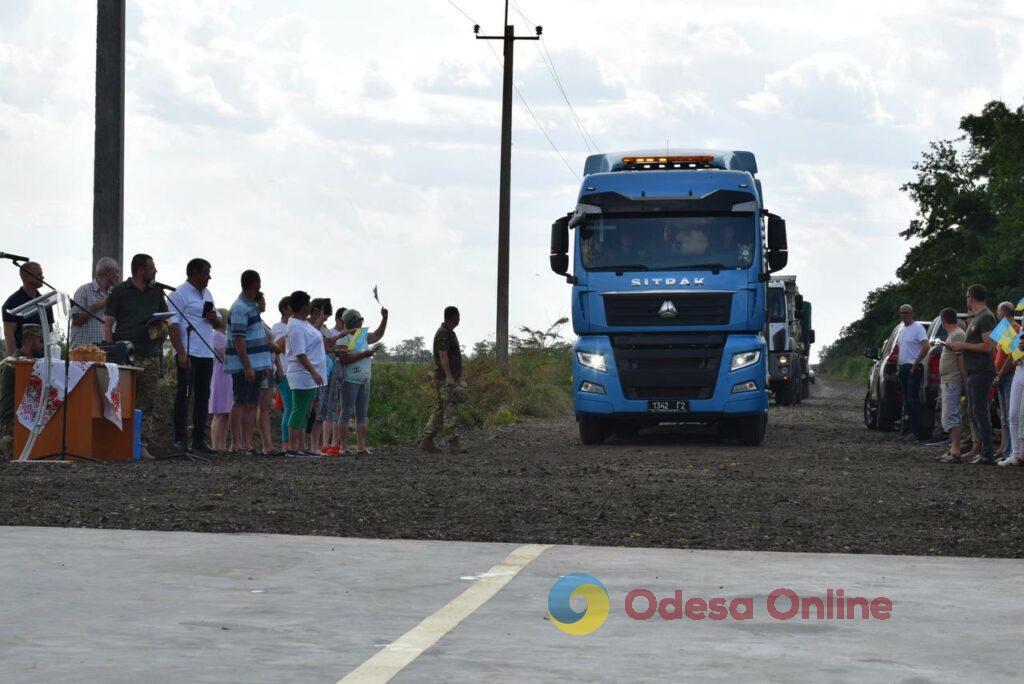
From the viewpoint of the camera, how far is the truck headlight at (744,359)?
68.9 feet

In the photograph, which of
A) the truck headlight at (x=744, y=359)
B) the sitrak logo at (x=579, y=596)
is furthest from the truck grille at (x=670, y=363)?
the sitrak logo at (x=579, y=596)

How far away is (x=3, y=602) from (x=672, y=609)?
2.83 metres

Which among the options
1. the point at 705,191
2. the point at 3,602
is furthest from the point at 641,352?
the point at 3,602

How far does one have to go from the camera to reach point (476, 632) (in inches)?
259

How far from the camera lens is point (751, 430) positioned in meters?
21.7

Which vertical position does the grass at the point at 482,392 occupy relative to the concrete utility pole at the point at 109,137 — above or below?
below

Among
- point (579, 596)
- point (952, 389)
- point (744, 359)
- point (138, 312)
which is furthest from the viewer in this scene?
point (744, 359)

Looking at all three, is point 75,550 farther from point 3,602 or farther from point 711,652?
point 711,652

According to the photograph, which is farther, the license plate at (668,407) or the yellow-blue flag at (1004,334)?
the license plate at (668,407)

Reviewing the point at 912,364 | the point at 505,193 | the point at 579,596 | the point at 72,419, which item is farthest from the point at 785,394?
the point at 579,596

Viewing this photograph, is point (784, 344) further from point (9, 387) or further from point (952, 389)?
point (9, 387)

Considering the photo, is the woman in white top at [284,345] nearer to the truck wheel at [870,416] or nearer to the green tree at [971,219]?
the truck wheel at [870,416]

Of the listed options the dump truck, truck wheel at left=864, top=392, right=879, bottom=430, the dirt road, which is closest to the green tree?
the dump truck

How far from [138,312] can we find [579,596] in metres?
9.30
